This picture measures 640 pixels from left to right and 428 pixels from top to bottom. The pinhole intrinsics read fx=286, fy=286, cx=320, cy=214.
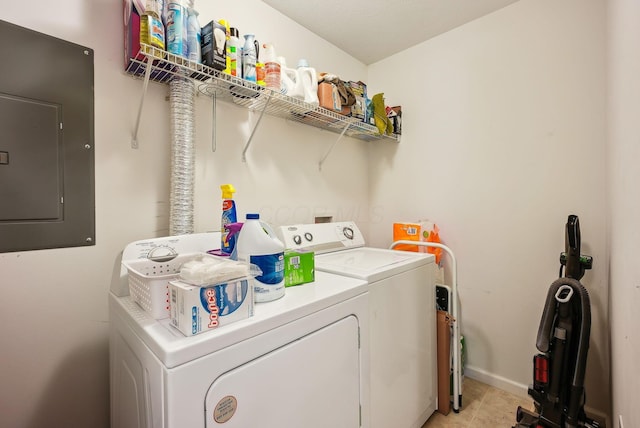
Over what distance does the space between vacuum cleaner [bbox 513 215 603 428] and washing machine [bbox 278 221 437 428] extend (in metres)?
0.55

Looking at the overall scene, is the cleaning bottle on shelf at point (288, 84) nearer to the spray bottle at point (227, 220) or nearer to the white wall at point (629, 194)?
the spray bottle at point (227, 220)

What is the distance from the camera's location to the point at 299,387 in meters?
0.95

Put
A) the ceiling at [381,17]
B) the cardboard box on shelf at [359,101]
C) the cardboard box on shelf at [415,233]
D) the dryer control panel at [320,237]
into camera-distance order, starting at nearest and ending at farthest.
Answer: the dryer control panel at [320,237] < the ceiling at [381,17] < the cardboard box on shelf at [359,101] < the cardboard box on shelf at [415,233]

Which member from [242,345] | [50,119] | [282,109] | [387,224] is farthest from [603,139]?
[50,119]

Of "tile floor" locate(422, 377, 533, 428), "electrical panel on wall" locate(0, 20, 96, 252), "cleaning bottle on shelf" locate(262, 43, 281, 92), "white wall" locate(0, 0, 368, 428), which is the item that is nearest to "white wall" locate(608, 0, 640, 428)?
"tile floor" locate(422, 377, 533, 428)

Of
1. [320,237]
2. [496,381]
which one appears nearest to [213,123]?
[320,237]

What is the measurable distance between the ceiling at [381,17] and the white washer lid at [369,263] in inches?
68.4

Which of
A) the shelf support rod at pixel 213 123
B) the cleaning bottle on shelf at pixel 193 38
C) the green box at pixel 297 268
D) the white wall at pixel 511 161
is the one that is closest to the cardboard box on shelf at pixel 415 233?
the white wall at pixel 511 161

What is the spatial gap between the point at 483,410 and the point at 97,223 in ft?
8.27

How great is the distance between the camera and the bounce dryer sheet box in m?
0.74

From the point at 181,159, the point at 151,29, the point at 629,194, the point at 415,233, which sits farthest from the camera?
the point at 415,233

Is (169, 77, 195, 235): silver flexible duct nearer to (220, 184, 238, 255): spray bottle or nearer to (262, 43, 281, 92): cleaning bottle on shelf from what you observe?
(220, 184, 238, 255): spray bottle

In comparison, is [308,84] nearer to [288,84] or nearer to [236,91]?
[288,84]

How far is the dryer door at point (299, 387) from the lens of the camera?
A: 30.6 inches
